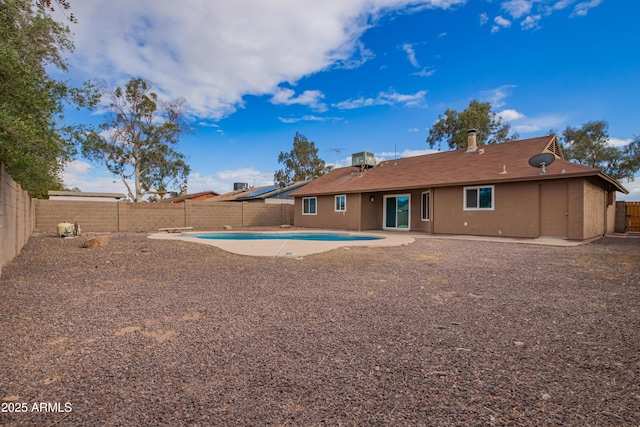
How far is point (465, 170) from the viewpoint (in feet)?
48.1

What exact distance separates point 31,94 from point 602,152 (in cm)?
3485

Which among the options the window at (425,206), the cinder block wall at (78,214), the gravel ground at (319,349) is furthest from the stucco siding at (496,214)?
the cinder block wall at (78,214)

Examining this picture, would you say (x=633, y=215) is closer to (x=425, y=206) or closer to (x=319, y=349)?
(x=425, y=206)

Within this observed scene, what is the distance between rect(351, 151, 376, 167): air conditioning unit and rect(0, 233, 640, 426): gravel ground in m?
15.6

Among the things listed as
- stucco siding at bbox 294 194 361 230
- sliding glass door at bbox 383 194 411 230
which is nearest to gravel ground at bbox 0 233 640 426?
sliding glass door at bbox 383 194 411 230

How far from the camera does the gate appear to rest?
56.6 feet

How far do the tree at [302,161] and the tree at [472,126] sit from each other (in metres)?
15.8

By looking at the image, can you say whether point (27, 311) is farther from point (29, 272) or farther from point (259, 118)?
point (259, 118)

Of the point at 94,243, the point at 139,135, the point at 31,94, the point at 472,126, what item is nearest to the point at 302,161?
the point at 139,135

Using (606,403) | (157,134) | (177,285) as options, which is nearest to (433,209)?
(177,285)

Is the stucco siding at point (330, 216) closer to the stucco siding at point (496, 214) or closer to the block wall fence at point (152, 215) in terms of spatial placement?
the block wall fence at point (152, 215)

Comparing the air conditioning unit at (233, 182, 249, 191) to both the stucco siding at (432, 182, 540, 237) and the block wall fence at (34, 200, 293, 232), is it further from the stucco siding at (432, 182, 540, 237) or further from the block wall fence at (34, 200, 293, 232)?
the stucco siding at (432, 182, 540, 237)

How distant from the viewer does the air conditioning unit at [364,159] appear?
2084 cm

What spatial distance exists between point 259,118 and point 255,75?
357 inches
